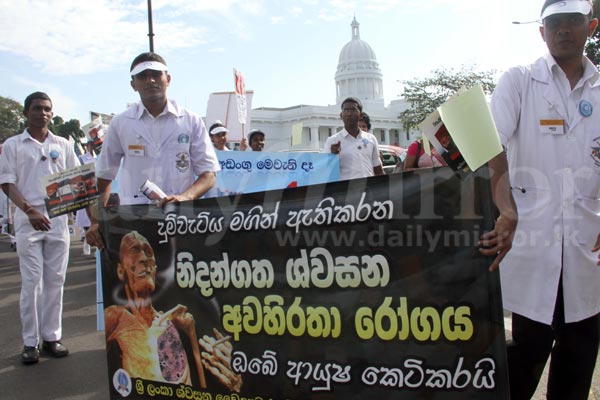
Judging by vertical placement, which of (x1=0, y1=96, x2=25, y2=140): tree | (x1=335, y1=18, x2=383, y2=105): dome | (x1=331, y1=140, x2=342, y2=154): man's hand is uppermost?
(x1=335, y1=18, x2=383, y2=105): dome

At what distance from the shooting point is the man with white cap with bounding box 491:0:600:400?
2.54 metres

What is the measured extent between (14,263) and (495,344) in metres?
9.86

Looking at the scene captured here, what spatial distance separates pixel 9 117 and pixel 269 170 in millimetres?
67895

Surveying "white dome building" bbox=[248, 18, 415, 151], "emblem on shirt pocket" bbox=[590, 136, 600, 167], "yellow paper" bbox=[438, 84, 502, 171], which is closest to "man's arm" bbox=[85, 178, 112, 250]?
"yellow paper" bbox=[438, 84, 502, 171]

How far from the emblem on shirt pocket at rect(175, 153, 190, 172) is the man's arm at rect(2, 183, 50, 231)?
5.39 ft

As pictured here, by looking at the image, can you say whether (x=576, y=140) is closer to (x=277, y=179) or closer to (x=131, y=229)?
(x=131, y=229)

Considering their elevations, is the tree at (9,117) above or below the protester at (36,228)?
above

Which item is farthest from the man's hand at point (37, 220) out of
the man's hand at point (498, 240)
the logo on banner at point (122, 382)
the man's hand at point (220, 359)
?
the man's hand at point (498, 240)

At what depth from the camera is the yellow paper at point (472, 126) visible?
7.38 feet

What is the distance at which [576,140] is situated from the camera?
2.55 m

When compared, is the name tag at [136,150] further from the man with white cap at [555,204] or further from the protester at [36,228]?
the man with white cap at [555,204]

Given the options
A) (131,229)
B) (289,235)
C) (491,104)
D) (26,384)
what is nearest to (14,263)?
(26,384)

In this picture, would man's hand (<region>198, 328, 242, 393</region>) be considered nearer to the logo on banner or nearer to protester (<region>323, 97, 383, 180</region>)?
the logo on banner

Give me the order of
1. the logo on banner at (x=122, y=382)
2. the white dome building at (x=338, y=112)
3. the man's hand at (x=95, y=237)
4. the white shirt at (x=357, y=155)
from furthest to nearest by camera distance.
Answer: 1. the white dome building at (x=338, y=112)
2. the white shirt at (x=357, y=155)
3. the man's hand at (x=95, y=237)
4. the logo on banner at (x=122, y=382)
